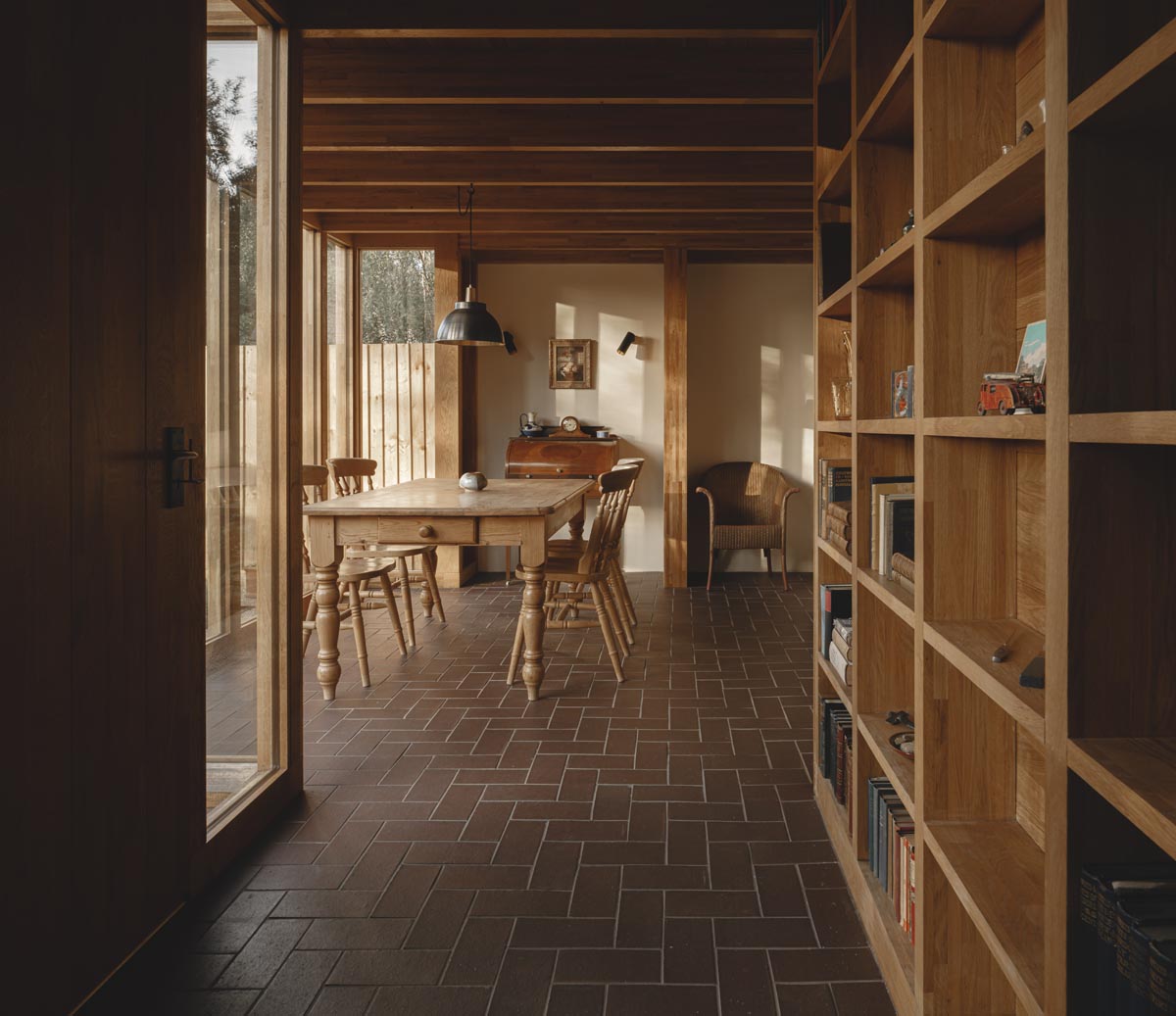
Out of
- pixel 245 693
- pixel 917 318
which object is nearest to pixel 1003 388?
pixel 917 318

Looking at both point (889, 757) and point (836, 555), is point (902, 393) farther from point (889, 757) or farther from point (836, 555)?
point (889, 757)

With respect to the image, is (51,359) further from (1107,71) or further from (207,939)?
(1107,71)

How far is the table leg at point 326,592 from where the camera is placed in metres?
4.22

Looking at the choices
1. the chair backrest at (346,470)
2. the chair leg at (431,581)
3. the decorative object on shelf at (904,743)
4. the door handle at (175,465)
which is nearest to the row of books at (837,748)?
the decorative object on shelf at (904,743)

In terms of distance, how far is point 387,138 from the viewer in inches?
196

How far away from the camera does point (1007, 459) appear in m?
1.82

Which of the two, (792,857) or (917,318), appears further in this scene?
(792,857)

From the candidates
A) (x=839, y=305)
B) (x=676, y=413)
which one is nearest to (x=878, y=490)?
(x=839, y=305)

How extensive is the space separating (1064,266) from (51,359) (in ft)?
5.72

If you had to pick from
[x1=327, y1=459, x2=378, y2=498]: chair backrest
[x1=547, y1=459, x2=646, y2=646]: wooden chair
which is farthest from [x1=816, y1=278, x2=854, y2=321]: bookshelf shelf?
[x1=327, y1=459, x2=378, y2=498]: chair backrest

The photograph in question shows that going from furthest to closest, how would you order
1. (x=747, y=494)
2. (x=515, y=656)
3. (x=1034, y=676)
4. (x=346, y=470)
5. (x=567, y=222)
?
1. (x=747, y=494)
2. (x=567, y=222)
3. (x=346, y=470)
4. (x=515, y=656)
5. (x=1034, y=676)

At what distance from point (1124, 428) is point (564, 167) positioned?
5108mm

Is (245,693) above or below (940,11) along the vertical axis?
below

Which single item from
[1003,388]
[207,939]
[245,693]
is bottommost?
[207,939]
